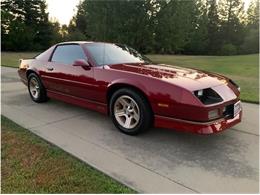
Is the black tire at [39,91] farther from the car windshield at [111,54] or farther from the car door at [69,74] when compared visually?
the car windshield at [111,54]

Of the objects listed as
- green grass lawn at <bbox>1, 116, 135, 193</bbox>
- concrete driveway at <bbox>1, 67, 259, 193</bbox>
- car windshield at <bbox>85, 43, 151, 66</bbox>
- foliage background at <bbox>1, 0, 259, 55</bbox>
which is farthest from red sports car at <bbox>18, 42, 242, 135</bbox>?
foliage background at <bbox>1, 0, 259, 55</bbox>

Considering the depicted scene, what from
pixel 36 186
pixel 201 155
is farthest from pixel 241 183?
pixel 36 186

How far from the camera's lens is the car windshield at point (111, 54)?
493cm

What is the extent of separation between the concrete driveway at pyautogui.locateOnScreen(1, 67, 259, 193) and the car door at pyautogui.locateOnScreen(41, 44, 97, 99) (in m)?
0.48

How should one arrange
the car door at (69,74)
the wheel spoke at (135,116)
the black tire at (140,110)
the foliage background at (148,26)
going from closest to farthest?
the black tire at (140,110), the wheel spoke at (135,116), the car door at (69,74), the foliage background at (148,26)

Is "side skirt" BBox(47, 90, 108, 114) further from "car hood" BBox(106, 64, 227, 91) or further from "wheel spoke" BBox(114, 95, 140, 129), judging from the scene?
"car hood" BBox(106, 64, 227, 91)

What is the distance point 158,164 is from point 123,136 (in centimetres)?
98

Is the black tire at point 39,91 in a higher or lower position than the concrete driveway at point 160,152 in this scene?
higher

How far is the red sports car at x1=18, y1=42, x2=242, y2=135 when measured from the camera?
3713 mm

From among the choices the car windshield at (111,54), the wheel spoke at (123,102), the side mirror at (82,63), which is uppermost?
the car windshield at (111,54)

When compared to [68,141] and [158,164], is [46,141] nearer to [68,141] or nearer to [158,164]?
[68,141]

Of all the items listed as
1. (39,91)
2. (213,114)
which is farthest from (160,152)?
(39,91)

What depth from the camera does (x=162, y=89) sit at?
12.6 feet

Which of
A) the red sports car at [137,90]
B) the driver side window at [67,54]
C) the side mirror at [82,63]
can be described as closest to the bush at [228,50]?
the driver side window at [67,54]
